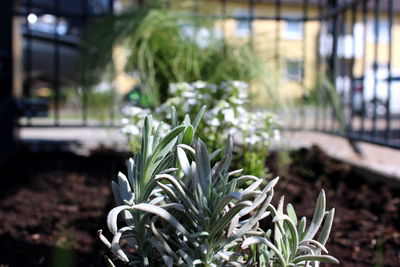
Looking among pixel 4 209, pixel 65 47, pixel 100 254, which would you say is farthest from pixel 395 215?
pixel 65 47

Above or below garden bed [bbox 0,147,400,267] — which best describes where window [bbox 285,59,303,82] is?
above

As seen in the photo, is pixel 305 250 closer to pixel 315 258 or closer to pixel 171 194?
pixel 315 258

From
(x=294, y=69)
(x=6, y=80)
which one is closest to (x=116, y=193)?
(x=294, y=69)

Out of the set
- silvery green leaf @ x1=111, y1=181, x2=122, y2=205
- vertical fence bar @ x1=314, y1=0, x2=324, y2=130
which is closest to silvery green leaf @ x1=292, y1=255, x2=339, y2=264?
silvery green leaf @ x1=111, y1=181, x2=122, y2=205

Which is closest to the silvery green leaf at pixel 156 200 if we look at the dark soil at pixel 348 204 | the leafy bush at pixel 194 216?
the leafy bush at pixel 194 216

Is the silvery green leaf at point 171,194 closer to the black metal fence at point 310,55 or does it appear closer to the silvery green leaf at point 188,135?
the silvery green leaf at point 188,135

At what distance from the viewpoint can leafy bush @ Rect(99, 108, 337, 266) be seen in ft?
3.37

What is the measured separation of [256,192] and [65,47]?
420cm

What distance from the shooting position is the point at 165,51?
3.02 m

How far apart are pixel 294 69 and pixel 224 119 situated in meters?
1.06

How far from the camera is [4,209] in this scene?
2.72 metres

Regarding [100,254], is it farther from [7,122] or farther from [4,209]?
[7,122]

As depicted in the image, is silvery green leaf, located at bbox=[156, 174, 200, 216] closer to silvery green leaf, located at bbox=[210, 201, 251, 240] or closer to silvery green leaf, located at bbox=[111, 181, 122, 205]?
silvery green leaf, located at bbox=[210, 201, 251, 240]

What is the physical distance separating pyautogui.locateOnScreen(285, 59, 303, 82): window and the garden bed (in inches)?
21.4
